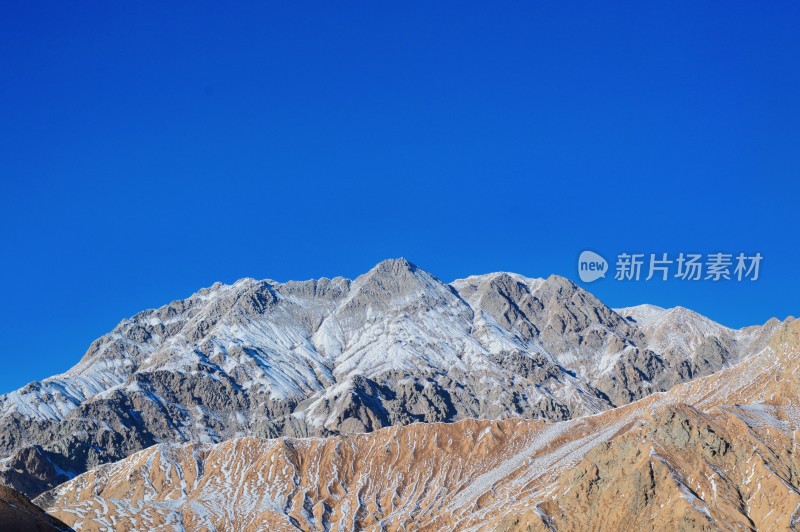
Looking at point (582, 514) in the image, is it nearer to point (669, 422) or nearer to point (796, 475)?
point (669, 422)

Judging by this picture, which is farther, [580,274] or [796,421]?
[796,421]

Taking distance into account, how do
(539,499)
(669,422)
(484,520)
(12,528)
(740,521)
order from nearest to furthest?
(12,528) → (740,521) → (669,422) → (539,499) → (484,520)

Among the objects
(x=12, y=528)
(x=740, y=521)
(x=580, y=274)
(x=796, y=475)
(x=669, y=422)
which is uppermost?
(x=580, y=274)

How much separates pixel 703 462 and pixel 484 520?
179 feet

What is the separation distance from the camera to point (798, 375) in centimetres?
19012

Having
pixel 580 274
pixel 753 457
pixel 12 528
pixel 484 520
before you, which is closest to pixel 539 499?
pixel 484 520

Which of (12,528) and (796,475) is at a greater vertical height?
(796,475)

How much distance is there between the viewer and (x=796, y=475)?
504 feet

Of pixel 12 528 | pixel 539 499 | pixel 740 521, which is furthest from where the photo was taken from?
pixel 539 499

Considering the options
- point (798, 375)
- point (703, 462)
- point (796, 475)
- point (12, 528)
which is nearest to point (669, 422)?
point (703, 462)

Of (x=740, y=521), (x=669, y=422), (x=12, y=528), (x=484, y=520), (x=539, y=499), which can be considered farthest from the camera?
(x=484, y=520)

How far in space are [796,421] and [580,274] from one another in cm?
5913

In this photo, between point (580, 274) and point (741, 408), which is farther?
point (741, 408)

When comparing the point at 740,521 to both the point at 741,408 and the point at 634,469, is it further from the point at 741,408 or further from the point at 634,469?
the point at 741,408
